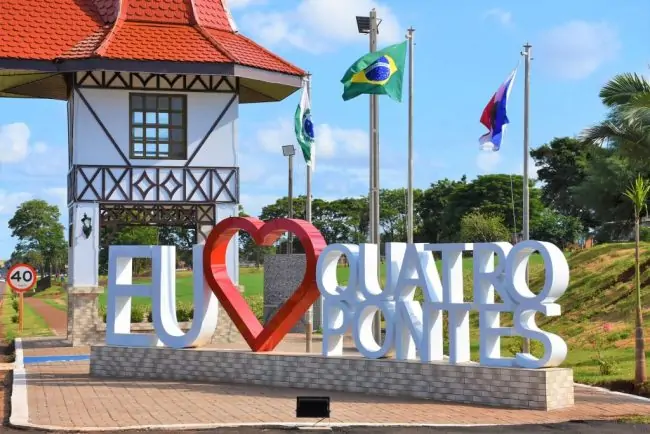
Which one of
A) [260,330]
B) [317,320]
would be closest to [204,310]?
[260,330]

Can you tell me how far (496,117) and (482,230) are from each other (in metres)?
57.5

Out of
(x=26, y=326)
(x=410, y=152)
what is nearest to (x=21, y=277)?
(x=26, y=326)

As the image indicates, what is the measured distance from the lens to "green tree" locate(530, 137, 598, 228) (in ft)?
265

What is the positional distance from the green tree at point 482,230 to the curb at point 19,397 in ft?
192

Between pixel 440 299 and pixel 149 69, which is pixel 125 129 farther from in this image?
pixel 440 299

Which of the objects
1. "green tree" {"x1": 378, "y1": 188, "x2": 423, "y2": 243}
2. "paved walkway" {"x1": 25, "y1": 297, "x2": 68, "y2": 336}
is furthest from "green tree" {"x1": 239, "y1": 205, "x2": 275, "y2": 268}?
"paved walkway" {"x1": 25, "y1": 297, "x2": 68, "y2": 336}

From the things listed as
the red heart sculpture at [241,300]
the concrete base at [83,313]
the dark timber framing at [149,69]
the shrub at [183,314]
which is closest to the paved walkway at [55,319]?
the shrub at [183,314]

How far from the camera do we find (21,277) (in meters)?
31.6

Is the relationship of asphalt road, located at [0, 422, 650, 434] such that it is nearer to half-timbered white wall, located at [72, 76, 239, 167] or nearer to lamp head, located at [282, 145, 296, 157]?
half-timbered white wall, located at [72, 76, 239, 167]

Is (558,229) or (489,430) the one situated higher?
(558,229)

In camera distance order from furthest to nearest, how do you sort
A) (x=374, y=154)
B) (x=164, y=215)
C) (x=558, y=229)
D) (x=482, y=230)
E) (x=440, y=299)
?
(x=558, y=229) < (x=482, y=230) < (x=164, y=215) < (x=374, y=154) < (x=440, y=299)

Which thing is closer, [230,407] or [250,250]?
[230,407]

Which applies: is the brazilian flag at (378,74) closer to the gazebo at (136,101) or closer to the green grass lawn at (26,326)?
the gazebo at (136,101)

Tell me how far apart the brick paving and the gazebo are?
37.8ft
